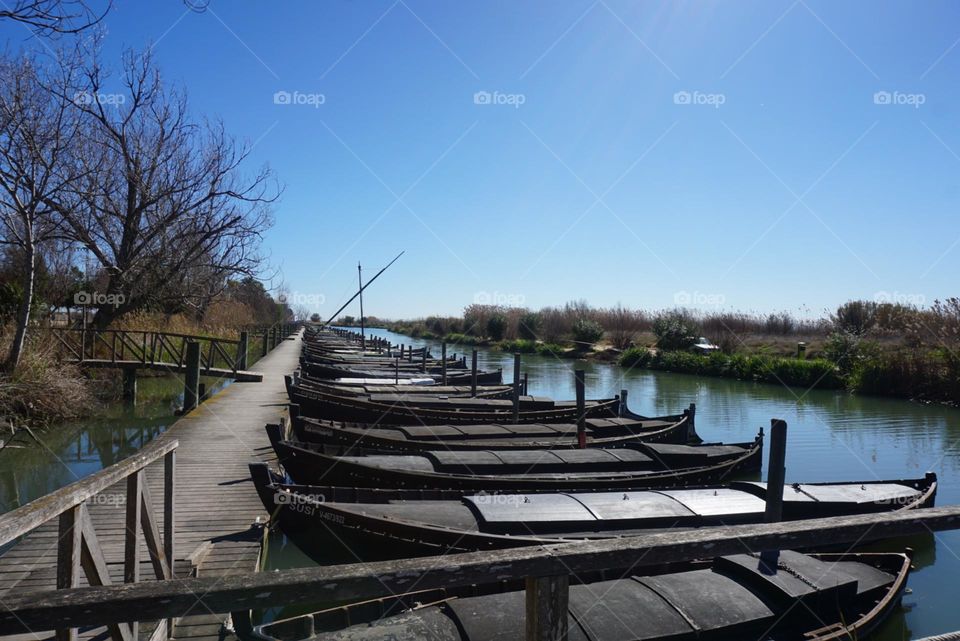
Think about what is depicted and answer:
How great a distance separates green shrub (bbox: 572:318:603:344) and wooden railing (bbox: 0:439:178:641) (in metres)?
45.0

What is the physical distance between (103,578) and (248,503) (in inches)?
199

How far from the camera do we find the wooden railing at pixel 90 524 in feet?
9.06

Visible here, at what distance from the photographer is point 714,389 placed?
1224 inches

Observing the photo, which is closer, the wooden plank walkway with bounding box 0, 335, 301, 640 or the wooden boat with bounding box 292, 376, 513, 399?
the wooden plank walkway with bounding box 0, 335, 301, 640

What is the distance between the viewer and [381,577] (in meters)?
1.91

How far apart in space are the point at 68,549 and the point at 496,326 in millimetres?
57582

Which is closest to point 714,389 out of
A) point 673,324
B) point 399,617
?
point 673,324

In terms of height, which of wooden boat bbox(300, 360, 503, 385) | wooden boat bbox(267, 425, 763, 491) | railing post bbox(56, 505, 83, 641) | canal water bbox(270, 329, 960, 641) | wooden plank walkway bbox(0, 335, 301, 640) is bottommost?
canal water bbox(270, 329, 960, 641)

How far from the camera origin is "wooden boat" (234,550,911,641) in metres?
4.07

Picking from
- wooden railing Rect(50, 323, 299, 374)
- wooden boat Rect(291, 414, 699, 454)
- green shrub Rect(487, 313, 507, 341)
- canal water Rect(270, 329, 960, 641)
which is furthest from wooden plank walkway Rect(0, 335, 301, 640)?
green shrub Rect(487, 313, 507, 341)

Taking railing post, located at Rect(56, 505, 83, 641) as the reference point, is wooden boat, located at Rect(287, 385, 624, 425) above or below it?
below

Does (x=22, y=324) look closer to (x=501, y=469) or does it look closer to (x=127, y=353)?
(x=127, y=353)

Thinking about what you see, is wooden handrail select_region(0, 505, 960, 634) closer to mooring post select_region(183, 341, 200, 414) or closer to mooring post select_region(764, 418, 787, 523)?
mooring post select_region(764, 418, 787, 523)

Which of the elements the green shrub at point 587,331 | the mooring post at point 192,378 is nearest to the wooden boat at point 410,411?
the mooring post at point 192,378
